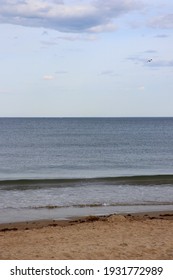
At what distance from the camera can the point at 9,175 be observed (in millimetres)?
32312

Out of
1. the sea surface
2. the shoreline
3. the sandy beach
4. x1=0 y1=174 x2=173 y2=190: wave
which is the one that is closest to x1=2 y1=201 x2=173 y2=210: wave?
the sea surface

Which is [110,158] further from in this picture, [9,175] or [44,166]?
[9,175]

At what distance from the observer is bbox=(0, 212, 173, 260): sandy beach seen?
35.4 feet

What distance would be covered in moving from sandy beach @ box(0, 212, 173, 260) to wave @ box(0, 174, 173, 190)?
9826 millimetres

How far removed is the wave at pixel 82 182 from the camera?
26.2m

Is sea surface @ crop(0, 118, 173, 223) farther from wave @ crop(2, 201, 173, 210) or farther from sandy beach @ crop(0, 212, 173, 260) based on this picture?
sandy beach @ crop(0, 212, 173, 260)

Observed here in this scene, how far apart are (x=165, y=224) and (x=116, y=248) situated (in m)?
3.99

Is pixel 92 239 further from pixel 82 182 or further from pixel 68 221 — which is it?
pixel 82 182

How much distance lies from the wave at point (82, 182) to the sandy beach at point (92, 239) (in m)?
9.83

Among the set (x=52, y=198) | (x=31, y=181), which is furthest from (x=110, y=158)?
(x=52, y=198)

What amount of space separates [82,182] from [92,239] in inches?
587

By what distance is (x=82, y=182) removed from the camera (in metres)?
27.5

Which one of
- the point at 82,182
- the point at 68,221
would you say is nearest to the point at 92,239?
the point at 68,221
